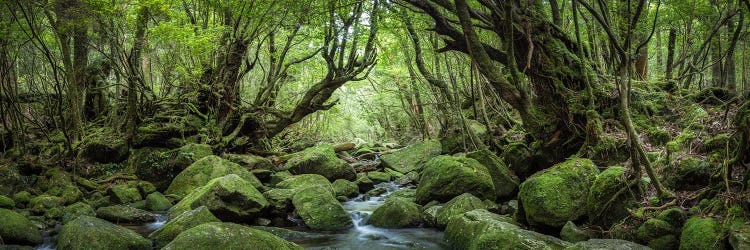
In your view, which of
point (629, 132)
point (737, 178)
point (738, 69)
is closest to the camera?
point (737, 178)

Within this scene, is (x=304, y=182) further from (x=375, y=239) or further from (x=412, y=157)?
(x=412, y=157)

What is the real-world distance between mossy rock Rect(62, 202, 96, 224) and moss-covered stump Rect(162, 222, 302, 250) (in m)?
4.99

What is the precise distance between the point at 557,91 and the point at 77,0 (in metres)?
10.6

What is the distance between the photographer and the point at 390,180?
1534 cm

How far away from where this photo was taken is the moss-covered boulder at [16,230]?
688 cm

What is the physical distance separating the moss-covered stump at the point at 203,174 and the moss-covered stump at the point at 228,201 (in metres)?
2.30

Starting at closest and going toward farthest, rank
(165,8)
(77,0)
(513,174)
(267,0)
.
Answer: (513,174)
(77,0)
(165,8)
(267,0)

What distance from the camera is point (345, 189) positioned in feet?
41.3

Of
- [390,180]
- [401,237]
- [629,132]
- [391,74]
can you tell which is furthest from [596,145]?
[391,74]

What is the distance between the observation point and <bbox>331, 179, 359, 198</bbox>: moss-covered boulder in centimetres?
1243

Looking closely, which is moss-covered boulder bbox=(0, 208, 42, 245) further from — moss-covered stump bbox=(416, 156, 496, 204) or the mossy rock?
moss-covered stump bbox=(416, 156, 496, 204)

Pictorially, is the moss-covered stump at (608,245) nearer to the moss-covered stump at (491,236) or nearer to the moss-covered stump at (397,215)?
the moss-covered stump at (491,236)

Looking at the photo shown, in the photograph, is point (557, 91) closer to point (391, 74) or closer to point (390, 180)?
point (390, 180)

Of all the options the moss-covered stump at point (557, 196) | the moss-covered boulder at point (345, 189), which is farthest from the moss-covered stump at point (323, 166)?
the moss-covered stump at point (557, 196)
